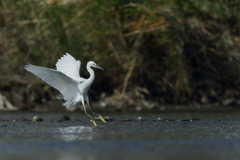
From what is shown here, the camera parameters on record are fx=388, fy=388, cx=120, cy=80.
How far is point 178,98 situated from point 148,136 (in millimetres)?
6796

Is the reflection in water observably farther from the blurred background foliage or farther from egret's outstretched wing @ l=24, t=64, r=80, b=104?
the blurred background foliage

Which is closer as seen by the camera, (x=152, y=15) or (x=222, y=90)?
(x=152, y=15)

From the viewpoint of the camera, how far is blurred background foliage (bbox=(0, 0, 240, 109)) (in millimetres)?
11852

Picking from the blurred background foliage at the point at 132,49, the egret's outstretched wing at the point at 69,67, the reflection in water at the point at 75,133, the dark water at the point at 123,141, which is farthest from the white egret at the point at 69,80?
the blurred background foliage at the point at 132,49

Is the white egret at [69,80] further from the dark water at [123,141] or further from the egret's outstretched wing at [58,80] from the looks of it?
the dark water at [123,141]

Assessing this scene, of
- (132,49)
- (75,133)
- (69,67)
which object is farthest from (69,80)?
(132,49)

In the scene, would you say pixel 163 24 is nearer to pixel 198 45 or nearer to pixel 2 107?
pixel 198 45

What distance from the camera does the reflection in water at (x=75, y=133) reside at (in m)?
5.75

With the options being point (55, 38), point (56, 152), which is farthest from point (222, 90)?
point (56, 152)

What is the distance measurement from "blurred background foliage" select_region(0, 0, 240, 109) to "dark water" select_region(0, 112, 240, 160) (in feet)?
16.2

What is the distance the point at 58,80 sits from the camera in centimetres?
769

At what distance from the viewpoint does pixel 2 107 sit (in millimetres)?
11750

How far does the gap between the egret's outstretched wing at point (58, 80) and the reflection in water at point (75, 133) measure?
104 cm

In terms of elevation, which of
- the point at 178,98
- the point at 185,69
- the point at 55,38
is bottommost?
the point at 178,98
